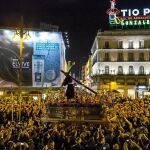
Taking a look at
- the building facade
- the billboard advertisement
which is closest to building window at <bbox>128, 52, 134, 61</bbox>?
the building facade

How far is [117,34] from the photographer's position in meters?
75.3

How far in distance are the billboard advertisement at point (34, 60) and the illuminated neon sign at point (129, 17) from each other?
20.4m

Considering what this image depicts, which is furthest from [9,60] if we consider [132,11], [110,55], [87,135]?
[87,135]

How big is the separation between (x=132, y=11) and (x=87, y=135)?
6168 centimetres

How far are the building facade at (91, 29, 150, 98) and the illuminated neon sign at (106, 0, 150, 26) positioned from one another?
164cm

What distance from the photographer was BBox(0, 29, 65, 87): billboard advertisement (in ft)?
189

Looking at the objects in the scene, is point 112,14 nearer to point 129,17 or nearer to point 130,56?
point 129,17

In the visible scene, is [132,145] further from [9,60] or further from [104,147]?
[9,60]

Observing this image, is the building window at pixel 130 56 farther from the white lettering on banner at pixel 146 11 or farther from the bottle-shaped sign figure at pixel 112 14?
the white lettering on banner at pixel 146 11

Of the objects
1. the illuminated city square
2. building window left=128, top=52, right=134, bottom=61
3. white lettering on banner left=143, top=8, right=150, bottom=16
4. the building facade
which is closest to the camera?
the illuminated city square

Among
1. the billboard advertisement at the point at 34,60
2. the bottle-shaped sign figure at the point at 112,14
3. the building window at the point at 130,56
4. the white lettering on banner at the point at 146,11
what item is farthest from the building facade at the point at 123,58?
the billboard advertisement at the point at 34,60

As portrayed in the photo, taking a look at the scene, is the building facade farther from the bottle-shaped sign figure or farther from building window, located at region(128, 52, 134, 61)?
the bottle-shaped sign figure

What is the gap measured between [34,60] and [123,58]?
22.3m

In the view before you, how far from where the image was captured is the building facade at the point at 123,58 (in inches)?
2874
